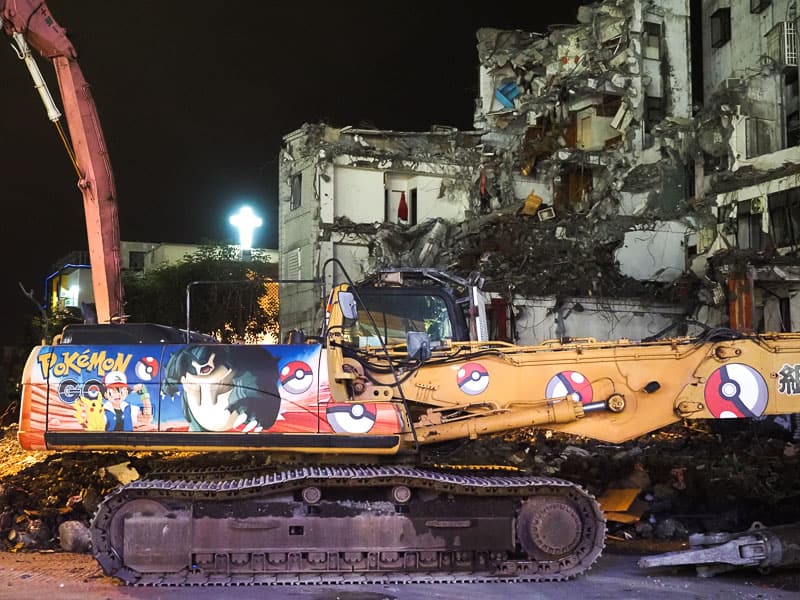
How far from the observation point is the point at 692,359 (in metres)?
8.19

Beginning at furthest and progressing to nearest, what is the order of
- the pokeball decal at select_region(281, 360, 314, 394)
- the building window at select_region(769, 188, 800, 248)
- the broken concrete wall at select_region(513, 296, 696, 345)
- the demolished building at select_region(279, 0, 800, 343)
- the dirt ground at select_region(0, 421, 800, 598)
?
the demolished building at select_region(279, 0, 800, 343), the building window at select_region(769, 188, 800, 248), the broken concrete wall at select_region(513, 296, 696, 345), the dirt ground at select_region(0, 421, 800, 598), the pokeball decal at select_region(281, 360, 314, 394)

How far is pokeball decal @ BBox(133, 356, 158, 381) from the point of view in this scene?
311 inches

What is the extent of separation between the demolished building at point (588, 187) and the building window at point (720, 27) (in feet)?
0.41

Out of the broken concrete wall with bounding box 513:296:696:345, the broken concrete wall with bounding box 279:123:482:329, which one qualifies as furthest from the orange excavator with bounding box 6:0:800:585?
the broken concrete wall with bounding box 279:123:482:329

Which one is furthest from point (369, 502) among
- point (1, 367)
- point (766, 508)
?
point (1, 367)

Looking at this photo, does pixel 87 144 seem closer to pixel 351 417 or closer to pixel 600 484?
pixel 351 417

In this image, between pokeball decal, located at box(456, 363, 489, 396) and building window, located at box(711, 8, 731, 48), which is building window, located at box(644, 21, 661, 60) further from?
pokeball decal, located at box(456, 363, 489, 396)

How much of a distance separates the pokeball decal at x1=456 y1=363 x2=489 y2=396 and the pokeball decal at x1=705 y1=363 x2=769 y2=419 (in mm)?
1975

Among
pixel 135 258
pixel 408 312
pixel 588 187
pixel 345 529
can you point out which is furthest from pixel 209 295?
pixel 135 258

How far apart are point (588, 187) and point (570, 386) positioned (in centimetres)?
2757

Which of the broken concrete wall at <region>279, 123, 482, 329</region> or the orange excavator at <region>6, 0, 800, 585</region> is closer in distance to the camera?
the orange excavator at <region>6, 0, 800, 585</region>

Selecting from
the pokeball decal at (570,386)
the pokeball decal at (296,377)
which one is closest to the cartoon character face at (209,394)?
the pokeball decal at (296,377)

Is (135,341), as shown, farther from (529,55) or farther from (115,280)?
(529,55)

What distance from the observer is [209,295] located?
30375 millimetres
